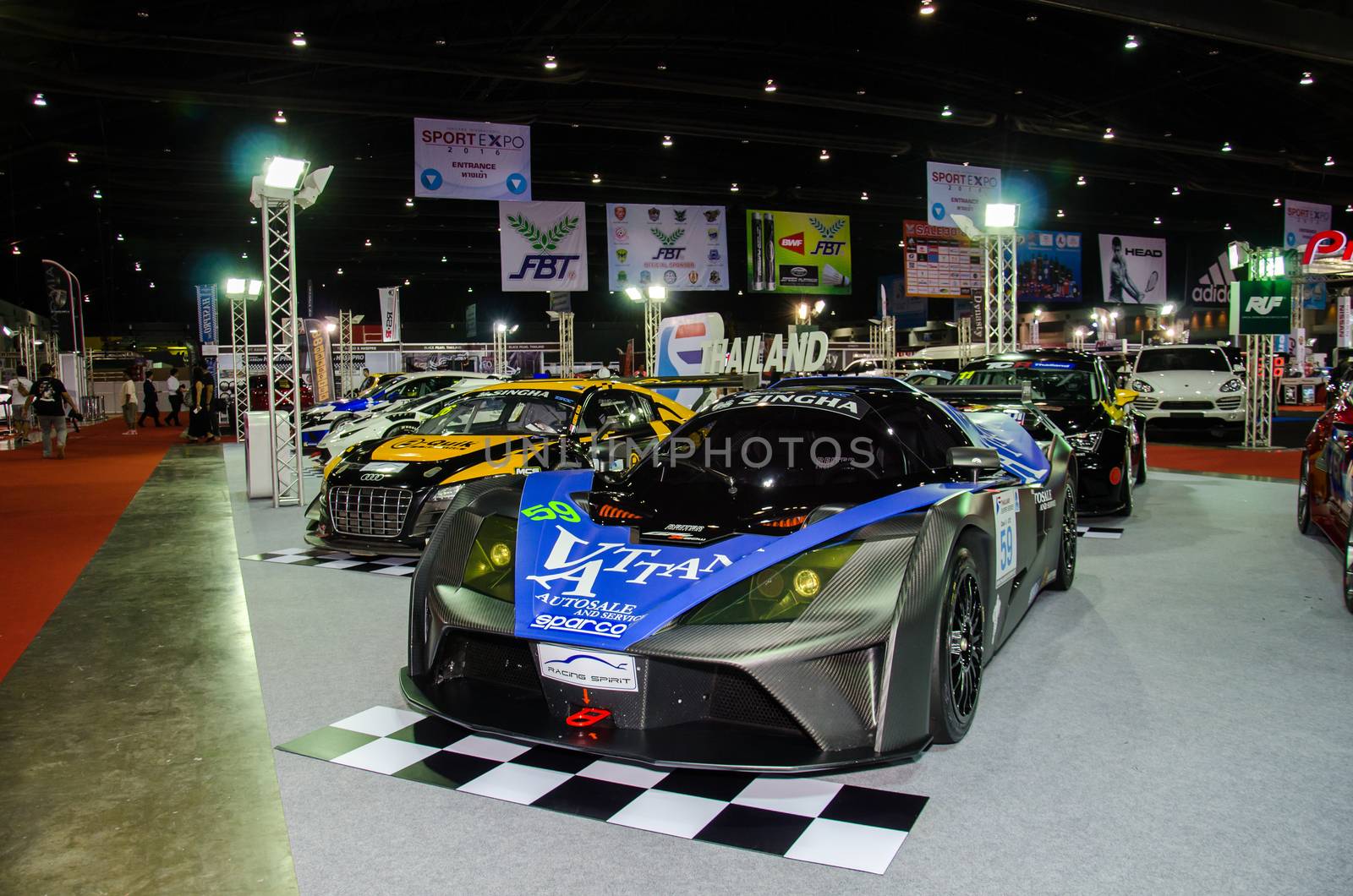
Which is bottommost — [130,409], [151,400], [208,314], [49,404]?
[130,409]

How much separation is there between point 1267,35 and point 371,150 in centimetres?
1698

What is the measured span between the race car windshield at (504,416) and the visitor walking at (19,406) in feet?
50.3

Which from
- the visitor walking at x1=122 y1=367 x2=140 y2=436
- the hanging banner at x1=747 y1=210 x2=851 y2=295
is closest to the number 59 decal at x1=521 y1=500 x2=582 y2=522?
the hanging banner at x1=747 y1=210 x2=851 y2=295

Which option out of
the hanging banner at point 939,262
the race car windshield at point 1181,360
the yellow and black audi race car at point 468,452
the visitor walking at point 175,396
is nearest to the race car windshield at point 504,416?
the yellow and black audi race car at point 468,452

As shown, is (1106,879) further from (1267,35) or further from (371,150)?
(371,150)

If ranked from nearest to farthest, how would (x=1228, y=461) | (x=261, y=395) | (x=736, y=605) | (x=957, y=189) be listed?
1. (x=736, y=605)
2. (x=1228, y=461)
3. (x=957, y=189)
4. (x=261, y=395)

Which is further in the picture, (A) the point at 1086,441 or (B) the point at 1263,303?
(B) the point at 1263,303

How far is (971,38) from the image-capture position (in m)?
15.8

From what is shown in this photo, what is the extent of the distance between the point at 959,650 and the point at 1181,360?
15.5 m

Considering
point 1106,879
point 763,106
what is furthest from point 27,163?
point 1106,879

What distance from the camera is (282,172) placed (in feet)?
28.6

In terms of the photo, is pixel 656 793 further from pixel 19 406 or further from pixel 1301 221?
pixel 1301 221

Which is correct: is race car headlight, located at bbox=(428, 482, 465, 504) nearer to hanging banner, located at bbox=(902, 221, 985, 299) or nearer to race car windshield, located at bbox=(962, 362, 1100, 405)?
race car windshield, located at bbox=(962, 362, 1100, 405)

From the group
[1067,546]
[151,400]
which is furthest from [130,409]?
[1067,546]
